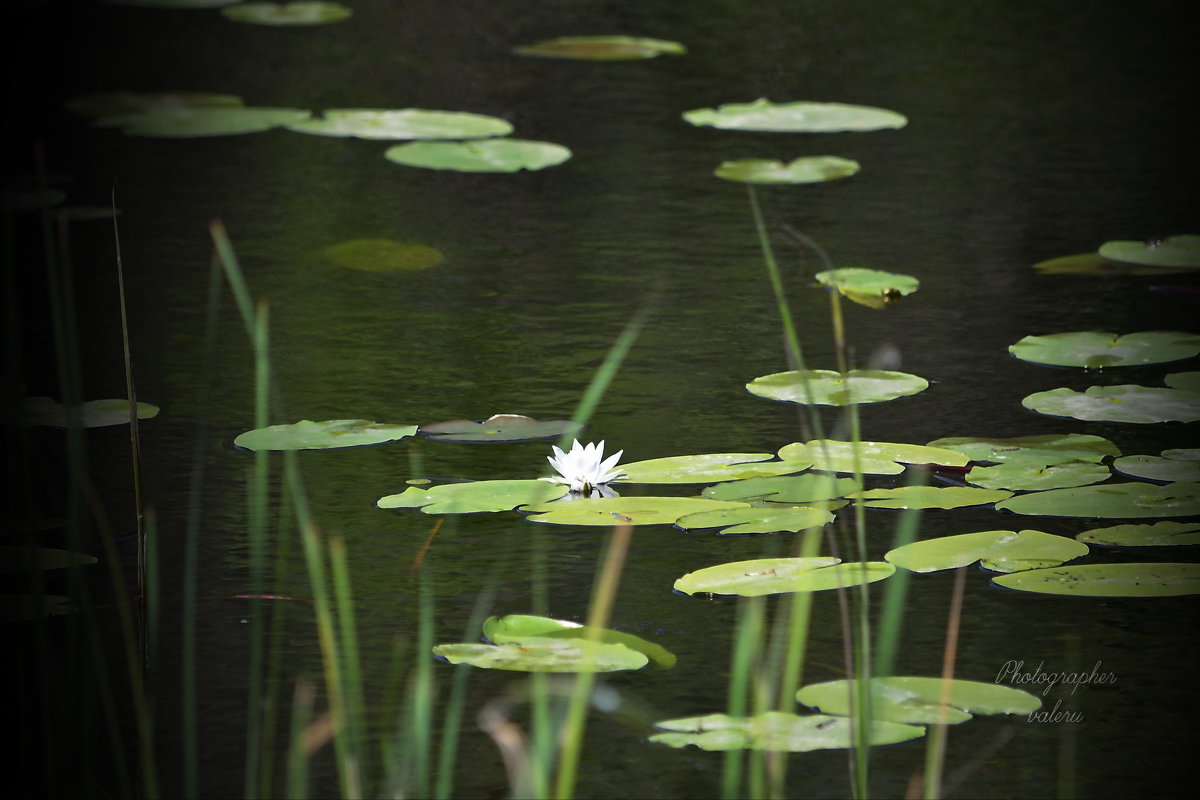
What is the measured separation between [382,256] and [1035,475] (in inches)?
54.4

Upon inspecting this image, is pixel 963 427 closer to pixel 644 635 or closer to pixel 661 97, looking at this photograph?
pixel 644 635

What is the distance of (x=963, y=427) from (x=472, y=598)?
0.78 m


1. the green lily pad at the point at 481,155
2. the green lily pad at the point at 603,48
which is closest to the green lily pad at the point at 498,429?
the green lily pad at the point at 481,155

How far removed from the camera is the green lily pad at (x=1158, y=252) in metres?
2.86

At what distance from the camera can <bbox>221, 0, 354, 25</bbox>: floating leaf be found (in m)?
5.10

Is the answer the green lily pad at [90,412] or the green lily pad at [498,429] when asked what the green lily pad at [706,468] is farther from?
the green lily pad at [90,412]

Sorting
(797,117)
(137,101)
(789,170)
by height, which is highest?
(137,101)

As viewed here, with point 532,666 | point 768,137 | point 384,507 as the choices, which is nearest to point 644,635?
point 532,666

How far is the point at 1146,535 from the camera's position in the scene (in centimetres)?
178

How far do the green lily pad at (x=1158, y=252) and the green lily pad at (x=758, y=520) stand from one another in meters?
1.29

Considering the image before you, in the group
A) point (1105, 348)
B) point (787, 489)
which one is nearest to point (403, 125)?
point (1105, 348)

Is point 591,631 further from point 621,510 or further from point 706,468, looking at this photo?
point 706,468

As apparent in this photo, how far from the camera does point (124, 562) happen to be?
1.79 m

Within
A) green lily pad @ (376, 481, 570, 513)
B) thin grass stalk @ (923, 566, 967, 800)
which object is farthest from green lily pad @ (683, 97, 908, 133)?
thin grass stalk @ (923, 566, 967, 800)
